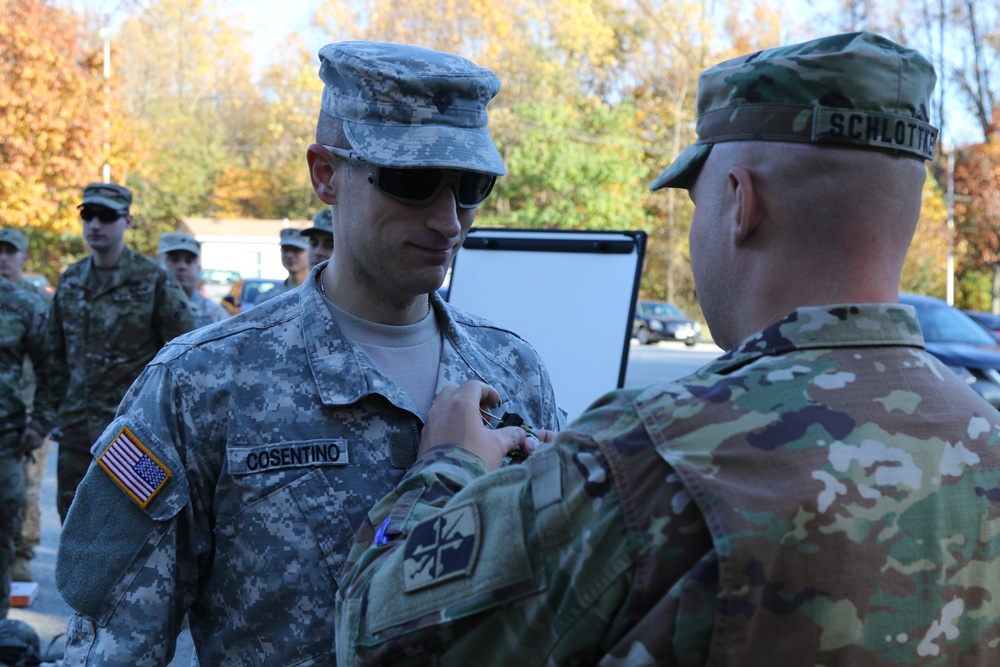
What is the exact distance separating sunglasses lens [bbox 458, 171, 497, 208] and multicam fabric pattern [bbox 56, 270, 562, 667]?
380 millimetres

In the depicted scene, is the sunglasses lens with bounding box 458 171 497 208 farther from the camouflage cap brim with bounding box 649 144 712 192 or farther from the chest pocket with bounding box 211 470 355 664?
the chest pocket with bounding box 211 470 355 664

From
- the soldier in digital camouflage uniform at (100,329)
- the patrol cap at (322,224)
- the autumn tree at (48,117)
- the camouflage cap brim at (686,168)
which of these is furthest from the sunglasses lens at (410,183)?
the autumn tree at (48,117)

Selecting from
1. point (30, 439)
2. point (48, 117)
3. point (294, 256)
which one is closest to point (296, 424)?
point (30, 439)

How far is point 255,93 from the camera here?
4912 centimetres

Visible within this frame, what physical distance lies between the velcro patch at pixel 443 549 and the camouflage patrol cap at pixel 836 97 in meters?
0.68

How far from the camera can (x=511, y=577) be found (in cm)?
139

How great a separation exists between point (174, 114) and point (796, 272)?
47.3m

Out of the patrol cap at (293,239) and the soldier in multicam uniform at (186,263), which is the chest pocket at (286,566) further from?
the soldier in multicam uniform at (186,263)

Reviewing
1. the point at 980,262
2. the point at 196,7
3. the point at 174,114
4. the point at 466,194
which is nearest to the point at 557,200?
the point at 980,262

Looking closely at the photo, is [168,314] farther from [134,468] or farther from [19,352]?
[134,468]

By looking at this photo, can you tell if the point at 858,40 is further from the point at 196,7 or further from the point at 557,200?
the point at 196,7

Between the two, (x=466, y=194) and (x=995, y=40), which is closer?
(x=466, y=194)

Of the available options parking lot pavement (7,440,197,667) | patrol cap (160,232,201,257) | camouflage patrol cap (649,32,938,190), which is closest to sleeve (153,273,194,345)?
parking lot pavement (7,440,197,667)

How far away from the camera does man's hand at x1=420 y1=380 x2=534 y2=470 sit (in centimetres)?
183
